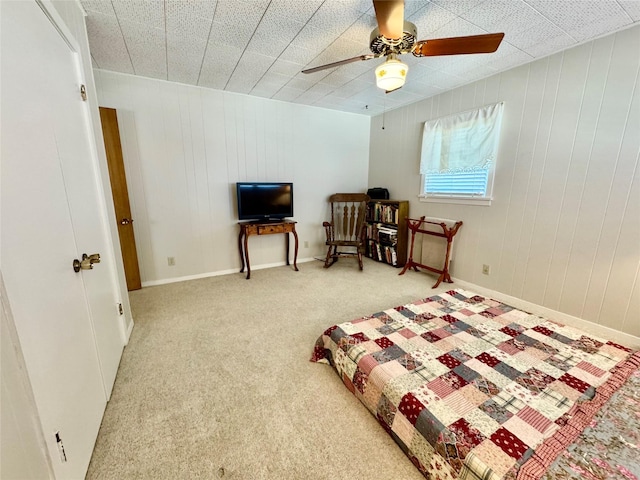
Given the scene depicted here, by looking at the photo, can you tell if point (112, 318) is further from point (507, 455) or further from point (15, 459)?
point (507, 455)

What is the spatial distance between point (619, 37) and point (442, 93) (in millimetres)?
1541

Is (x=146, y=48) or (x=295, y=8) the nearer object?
(x=295, y=8)

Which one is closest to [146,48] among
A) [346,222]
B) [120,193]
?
[120,193]

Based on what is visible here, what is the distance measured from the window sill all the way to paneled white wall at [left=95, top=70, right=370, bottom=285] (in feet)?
5.09

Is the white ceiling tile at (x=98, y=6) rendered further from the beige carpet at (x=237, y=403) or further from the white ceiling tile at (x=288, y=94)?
the beige carpet at (x=237, y=403)

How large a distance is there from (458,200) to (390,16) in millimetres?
2409

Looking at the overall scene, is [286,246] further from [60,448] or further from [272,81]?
[60,448]

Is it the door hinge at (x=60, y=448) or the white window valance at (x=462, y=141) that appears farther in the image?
the white window valance at (x=462, y=141)

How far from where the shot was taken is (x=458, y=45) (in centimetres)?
167

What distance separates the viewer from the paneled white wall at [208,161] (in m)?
3.03

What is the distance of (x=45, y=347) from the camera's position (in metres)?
0.91

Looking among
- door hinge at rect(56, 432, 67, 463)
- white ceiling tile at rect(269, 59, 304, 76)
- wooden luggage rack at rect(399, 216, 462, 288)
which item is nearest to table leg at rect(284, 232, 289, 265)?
wooden luggage rack at rect(399, 216, 462, 288)

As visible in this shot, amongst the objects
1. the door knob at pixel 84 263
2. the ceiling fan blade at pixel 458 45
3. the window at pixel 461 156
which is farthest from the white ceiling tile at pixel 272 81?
the door knob at pixel 84 263

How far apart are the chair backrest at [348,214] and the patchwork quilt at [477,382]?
2350mm
